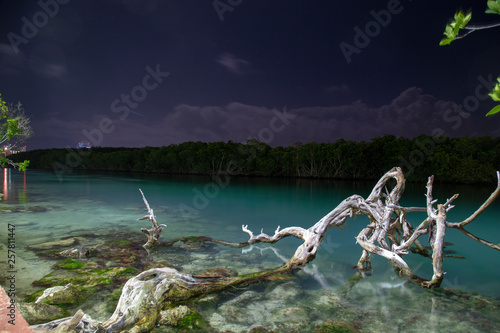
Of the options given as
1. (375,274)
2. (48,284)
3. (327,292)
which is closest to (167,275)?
(48,284)

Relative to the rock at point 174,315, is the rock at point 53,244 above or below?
below

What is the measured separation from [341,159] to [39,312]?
60.0 m

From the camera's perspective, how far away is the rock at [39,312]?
4114 millimetres

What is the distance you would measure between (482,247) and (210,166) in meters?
64.7

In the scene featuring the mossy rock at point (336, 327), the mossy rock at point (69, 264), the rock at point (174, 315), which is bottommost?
the mossy rock at point (336, 327)

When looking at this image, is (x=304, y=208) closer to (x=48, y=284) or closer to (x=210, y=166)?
(x=48, y=284)

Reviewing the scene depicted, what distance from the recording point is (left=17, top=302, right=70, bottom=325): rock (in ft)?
13.5

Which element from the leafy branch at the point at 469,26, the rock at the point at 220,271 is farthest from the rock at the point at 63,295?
the leafy branch at the point at 469,26

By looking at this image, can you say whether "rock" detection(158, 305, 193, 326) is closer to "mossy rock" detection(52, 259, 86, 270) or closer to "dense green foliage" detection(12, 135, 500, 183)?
"mossy rock" detection(52, 259, 86, 270)

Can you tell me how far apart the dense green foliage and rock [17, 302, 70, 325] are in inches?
2197

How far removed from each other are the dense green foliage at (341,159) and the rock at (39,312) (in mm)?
55791

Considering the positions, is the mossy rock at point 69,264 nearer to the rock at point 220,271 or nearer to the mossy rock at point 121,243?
the mossy rock at point 121,243

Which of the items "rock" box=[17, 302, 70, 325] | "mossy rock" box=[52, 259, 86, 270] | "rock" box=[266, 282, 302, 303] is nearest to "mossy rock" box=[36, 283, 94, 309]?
"rock" box=[17, 302, 70, 325]

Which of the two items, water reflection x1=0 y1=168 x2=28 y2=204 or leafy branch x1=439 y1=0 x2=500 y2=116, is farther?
water reflection x1=0 y1=168 x2=28 y2=204
